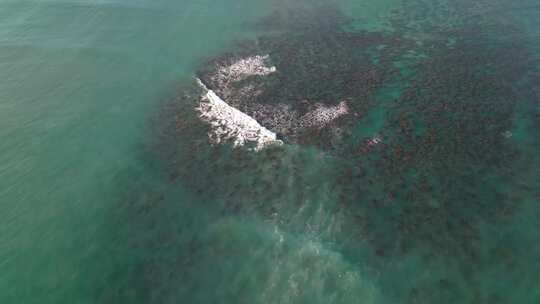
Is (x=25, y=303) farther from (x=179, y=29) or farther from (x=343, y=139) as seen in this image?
(x=179, y=29)

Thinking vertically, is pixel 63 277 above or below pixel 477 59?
below

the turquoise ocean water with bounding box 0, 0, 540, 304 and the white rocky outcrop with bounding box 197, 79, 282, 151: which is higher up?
the white rocky outcrop with bounding box 197, 79, 282, 151

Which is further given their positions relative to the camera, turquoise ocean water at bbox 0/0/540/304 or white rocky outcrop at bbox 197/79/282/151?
white rocky outcrop at bbox 197/79/282/151

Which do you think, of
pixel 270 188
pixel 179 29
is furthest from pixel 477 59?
pixel 179 29

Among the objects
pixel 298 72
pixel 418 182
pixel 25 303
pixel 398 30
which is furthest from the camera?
pixel 398 30
